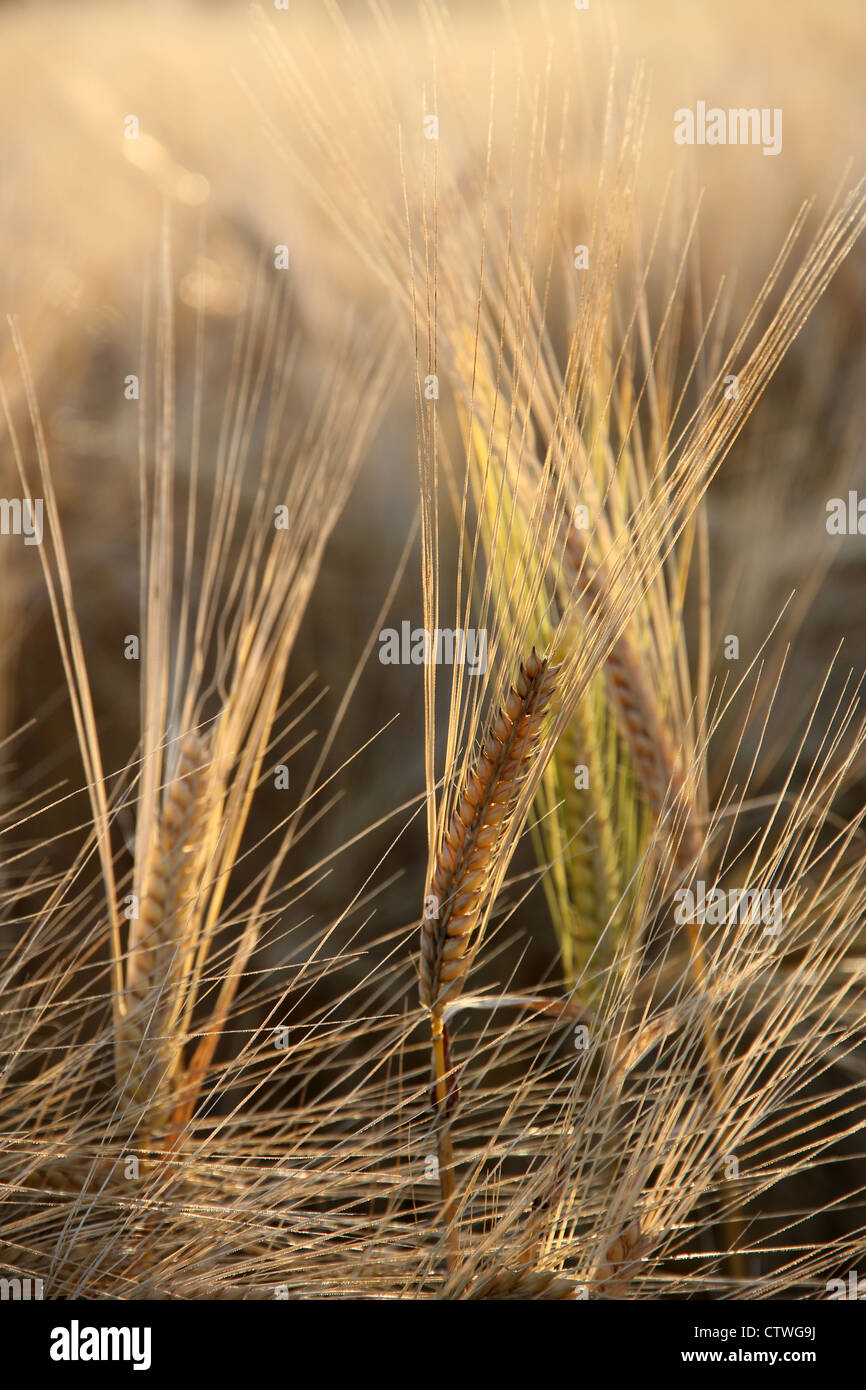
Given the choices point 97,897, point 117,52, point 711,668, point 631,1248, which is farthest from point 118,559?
point 631,1248

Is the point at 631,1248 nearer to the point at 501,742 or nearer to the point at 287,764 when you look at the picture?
the point at 501,742

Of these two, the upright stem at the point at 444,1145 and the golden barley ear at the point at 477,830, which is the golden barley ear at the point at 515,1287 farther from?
the golden barley ear at the point at 477,830

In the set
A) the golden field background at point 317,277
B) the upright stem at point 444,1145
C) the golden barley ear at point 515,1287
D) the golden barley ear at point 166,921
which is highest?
the golden field background at point 317,277

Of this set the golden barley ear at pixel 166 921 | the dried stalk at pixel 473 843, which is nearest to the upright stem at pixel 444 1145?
the dried stalk at pixel 473 843

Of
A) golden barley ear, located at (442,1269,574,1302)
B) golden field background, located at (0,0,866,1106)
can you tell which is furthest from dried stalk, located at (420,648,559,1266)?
golden field background, located at (0,0,866,1106)

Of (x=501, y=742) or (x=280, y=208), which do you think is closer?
(x=501, y=742)

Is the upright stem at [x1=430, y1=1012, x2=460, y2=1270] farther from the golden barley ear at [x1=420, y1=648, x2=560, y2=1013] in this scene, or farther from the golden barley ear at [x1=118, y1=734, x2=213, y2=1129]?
the golden barley ear at [x1=118, y1=734, x2=213, y2=1129]
